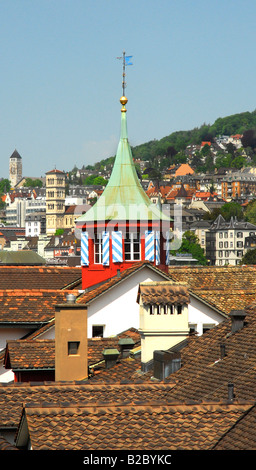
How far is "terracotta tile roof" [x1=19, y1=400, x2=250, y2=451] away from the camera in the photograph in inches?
A: 525

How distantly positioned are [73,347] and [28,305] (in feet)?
27.1

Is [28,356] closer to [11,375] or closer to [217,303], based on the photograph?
[11,375]

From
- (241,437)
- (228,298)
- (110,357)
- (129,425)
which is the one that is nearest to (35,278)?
(228,298)

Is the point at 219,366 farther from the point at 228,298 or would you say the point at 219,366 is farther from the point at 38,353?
the point at 228,298

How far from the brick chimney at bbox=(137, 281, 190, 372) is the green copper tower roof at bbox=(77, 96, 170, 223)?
44.5 feet

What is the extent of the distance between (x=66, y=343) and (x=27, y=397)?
13.6 feet

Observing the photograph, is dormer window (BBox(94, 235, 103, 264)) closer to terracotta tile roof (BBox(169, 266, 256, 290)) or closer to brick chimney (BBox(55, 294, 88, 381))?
terracotta tile roof (BBox(169, 266, 256, 290))

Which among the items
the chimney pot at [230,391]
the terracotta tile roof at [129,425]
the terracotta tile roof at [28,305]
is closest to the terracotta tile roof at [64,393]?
the chimney pot at [230,391]

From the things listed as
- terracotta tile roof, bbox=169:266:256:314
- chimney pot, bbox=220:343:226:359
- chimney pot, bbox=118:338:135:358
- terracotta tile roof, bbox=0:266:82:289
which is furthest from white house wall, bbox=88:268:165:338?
chimney pot, bbox=220:343:226:359

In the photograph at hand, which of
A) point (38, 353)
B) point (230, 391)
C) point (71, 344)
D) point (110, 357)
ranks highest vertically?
point (230, 391)

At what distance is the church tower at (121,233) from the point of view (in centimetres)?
3444

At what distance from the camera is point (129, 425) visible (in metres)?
13.8

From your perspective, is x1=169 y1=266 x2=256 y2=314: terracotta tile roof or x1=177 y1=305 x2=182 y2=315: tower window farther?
x1=169 y1=266 x2=256 y2=314: terracotta tile roof
